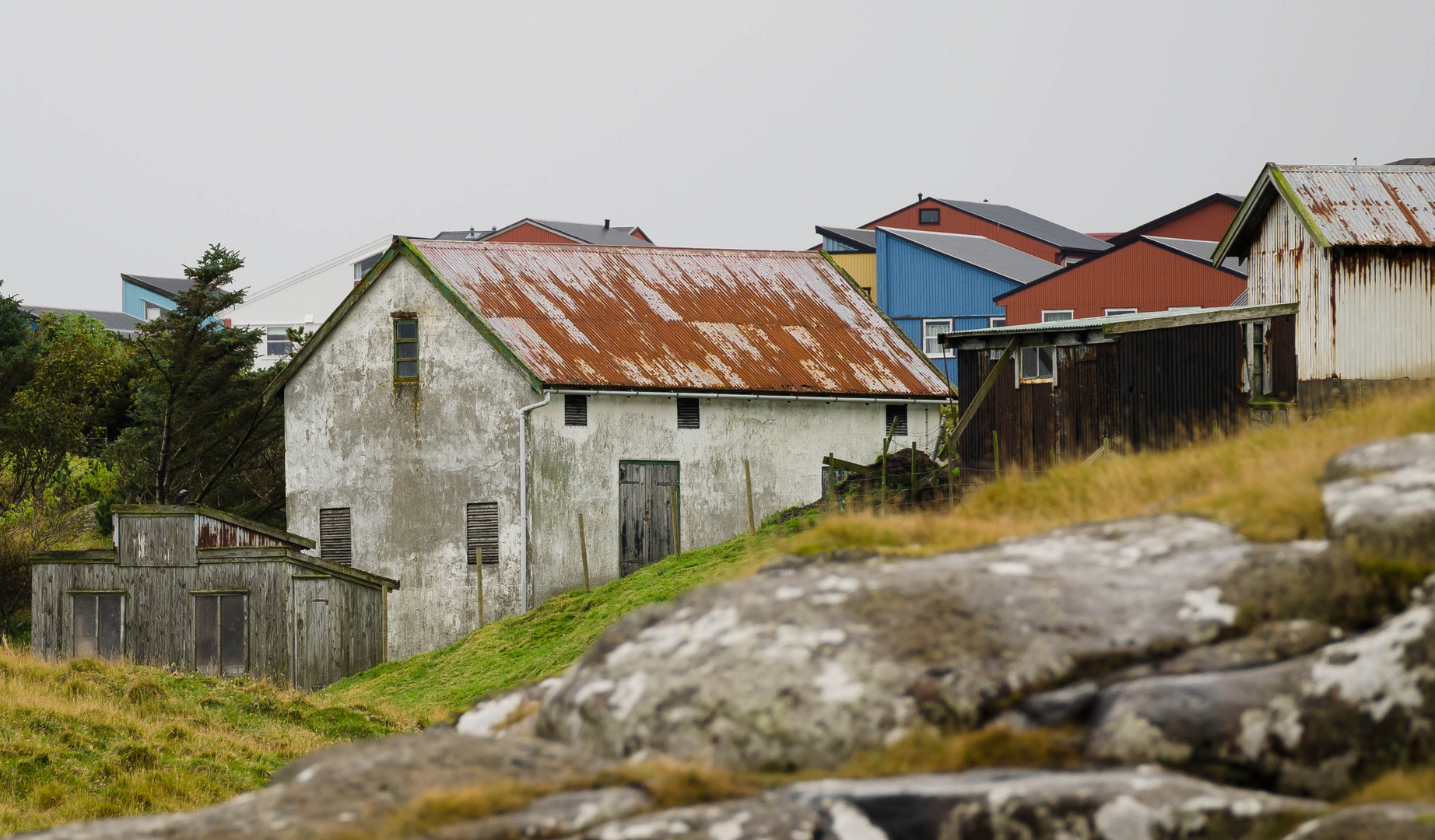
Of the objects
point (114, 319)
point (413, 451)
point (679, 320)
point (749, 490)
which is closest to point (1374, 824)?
point (749, 490)

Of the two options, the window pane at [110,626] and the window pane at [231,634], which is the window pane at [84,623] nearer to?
the window pane at [110,626]

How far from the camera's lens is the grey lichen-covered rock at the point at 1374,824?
5.21 m

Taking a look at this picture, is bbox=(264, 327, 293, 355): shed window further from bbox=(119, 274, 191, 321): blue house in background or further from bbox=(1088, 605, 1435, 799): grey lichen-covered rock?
bbox=(1088, 605, 1435, 799): grey lichen-covered rock

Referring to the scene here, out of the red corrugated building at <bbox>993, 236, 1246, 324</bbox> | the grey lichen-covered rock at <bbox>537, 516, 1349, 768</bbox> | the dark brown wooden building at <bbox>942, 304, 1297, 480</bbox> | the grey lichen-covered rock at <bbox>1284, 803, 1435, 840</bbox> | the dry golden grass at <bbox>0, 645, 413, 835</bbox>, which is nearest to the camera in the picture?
the grey lichen-covered rock at <bbox>1284, 803, 1435, 840</bbox>

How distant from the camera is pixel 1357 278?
21.7 m

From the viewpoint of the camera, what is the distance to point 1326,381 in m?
21.0

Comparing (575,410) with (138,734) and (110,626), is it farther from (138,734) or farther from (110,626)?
(138,734)

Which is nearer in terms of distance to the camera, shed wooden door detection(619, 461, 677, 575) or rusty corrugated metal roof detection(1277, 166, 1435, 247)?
rusty corrugated metal roof detection(1277, 166, 1435, 247)

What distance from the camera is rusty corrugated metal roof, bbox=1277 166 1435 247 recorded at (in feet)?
71.5

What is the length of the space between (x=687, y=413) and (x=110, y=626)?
12.2m

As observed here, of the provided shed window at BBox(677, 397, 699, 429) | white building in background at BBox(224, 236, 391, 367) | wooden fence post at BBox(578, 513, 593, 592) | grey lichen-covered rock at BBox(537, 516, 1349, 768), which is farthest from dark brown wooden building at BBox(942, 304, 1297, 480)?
white building in background at BBox(224, 236, 391, 367)

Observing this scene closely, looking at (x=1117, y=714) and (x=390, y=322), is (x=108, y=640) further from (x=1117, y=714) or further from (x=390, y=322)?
(x=1117, y=714)

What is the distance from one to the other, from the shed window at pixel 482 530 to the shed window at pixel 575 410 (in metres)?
2.27

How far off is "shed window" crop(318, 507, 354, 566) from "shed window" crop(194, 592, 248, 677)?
9.31ft
